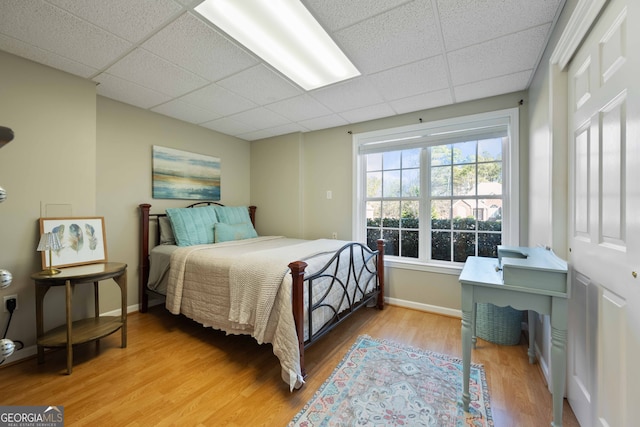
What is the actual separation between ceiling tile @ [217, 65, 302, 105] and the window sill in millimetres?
2246

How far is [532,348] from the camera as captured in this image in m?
2.02

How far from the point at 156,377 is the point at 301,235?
240cm

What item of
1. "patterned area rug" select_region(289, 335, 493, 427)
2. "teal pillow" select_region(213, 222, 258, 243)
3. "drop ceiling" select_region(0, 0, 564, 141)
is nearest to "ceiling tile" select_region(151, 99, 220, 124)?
"drop ceiling" select_region(0, 0, 564, 141)

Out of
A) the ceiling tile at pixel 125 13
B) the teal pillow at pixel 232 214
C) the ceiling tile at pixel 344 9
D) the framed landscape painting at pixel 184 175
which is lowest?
the teal pillow at pixel 232 214

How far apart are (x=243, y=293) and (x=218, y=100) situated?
81.0 inches

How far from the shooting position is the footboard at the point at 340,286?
5.68 feet

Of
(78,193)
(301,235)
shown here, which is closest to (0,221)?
(78,193)

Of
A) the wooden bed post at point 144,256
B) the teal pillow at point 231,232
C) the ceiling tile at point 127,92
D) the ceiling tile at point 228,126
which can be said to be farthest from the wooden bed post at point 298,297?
the ceiling tile at point 228,126

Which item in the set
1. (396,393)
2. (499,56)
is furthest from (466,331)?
(499,56)

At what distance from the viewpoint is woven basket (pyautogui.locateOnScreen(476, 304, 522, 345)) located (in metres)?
2.25

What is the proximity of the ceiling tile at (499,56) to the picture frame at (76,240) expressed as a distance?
11.1 feet

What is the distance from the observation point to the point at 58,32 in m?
1.73

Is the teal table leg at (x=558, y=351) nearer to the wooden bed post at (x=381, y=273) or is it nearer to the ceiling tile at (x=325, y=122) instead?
→ the wooden bed post at (x=381, y=273)

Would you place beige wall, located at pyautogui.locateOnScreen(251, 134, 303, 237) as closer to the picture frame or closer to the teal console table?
the picture frame
